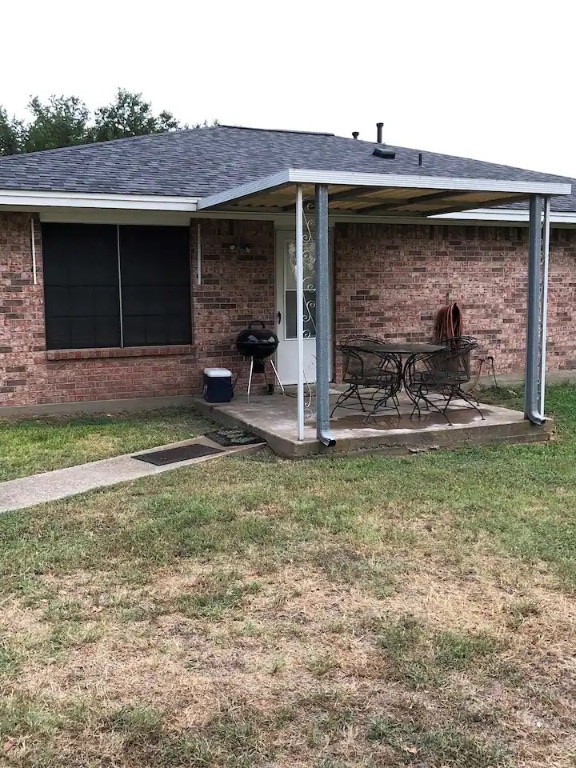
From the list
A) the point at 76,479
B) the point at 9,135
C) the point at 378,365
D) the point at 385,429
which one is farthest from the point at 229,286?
the point at 9,135

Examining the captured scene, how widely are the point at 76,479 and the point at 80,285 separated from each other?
355cm

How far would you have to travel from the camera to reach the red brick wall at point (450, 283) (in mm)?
10367

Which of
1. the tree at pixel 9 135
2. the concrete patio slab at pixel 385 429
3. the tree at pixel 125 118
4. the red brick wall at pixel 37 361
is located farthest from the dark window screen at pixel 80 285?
the tree at pixel 125 118

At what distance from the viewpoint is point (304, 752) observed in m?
2.62

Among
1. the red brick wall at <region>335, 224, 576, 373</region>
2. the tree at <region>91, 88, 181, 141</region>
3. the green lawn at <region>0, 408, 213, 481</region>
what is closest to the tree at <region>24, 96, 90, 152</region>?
the tree at <region>91, 88, 181, 141</region>

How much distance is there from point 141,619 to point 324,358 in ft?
11.6

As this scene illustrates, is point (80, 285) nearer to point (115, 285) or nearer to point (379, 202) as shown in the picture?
point (115, 285)

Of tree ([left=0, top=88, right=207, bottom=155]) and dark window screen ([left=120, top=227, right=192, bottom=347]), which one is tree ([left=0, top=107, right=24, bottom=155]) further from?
A: dark window screen ([left=120, top=227, right=192, bottom=347])

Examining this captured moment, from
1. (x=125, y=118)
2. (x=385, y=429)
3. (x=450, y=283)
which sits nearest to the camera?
(x=385, y=429)

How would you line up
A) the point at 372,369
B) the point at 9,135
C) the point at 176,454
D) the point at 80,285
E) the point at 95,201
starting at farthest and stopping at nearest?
1. the point at 9,135
2. the point at 80,285
3. the point at 95,201
4. the point at 372,369
5. the point at 176,454

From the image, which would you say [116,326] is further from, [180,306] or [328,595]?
[328,595]

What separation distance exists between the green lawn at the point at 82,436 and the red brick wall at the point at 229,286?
0.98 metres

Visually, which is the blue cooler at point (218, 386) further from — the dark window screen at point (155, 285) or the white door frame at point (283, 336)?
the white door frame at point (283, 336)

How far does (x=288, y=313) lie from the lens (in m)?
10.1
